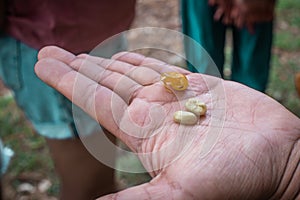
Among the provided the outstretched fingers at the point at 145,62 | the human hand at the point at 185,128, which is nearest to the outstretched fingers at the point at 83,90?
the human hand at the point at 185,128

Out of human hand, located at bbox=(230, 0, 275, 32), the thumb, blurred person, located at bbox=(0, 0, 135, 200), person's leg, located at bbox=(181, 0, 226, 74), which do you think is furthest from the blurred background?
the thumb

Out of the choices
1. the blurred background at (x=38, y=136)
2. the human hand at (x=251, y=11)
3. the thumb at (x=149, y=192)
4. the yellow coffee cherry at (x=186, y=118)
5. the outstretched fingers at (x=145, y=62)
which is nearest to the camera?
the thumb at (x=149, y=192)

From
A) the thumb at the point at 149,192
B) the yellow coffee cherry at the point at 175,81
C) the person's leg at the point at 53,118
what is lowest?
the person's leg at the point at 53,118

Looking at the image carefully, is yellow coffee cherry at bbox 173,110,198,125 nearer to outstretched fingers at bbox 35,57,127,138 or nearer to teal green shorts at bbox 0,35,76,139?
outstretched fingers at bbox 35,57,127,138

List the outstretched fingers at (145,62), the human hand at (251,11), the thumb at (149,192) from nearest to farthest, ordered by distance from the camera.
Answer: the thumb at (149,192), the outstretched fingers at (145,62), the human hand at (251,11)

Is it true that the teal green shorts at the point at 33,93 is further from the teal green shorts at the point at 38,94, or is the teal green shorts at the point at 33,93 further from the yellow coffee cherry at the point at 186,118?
the yellow coffee cherry at the point at 186,118

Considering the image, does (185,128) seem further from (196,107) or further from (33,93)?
(33,93)

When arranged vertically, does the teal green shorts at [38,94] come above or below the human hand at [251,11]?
below
